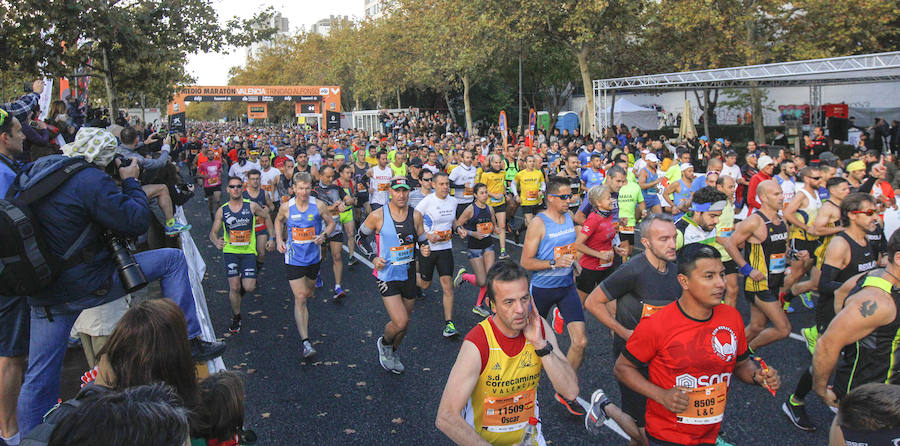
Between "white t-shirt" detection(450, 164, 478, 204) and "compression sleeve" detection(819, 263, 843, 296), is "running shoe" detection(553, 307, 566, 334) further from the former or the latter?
"white t-shirt" detection(450, 164, 478, 204)

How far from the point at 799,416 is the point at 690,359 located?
8.20 ft

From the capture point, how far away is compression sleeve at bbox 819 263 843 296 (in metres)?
5.13

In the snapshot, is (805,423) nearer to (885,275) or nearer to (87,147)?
(885,275)

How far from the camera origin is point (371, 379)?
6270mm

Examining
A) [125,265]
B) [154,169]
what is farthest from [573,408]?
[154,169]

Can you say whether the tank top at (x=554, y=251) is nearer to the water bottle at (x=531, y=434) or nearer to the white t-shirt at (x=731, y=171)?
the water bottle at (x=531, y=434)

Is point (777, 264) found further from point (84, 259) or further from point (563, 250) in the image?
point (84, 259)

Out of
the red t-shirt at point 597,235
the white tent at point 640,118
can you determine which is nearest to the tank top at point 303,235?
the red t-shirt at point 597,235

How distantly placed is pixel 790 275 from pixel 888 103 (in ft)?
91.7

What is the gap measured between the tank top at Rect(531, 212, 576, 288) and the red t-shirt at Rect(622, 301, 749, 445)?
255cm

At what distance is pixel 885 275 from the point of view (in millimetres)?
3711

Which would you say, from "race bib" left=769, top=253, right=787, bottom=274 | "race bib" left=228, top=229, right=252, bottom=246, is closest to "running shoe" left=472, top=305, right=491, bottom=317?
"race bib" left=228, top=229, right=252, bottom=246

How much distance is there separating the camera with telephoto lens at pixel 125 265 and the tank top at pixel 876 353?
420 cm

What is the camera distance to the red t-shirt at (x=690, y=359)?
3.27 m
